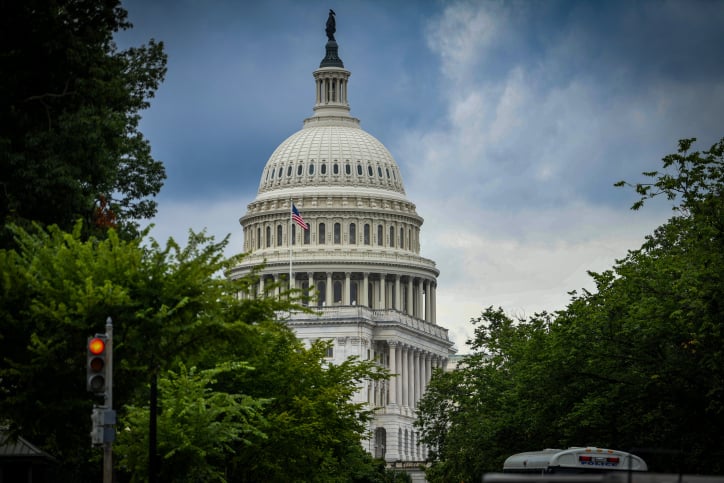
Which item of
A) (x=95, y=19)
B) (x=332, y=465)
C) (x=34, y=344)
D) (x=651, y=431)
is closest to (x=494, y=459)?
(x=332, y=465)

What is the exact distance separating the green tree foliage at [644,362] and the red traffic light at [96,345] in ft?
59.4

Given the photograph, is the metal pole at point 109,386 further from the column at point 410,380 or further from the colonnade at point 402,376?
the column at point 410,380

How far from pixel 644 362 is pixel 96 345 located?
27.4 metres

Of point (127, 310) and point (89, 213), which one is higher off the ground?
point (89, 213)

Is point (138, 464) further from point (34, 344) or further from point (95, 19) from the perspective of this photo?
point (95, 19)

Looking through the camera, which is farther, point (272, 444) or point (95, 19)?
point (272, 444)

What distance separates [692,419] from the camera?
56188mm

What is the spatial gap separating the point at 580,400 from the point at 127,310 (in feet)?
84.7

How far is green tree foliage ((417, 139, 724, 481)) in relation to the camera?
2111 inches

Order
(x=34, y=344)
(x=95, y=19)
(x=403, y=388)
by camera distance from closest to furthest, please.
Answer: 1. (x=34, y=344)
2. (x=95, y=19)
3. (x=403, y=388)

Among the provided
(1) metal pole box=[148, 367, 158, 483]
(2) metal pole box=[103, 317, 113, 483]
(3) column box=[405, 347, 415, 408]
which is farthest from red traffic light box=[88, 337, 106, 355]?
(3) column box=[405, 347, 415, 408]

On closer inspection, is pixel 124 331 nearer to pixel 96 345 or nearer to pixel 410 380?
pixel 96 345

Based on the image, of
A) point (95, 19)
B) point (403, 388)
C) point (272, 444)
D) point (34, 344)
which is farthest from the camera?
point (403, 388)

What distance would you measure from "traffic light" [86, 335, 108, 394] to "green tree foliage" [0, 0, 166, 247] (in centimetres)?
1609
